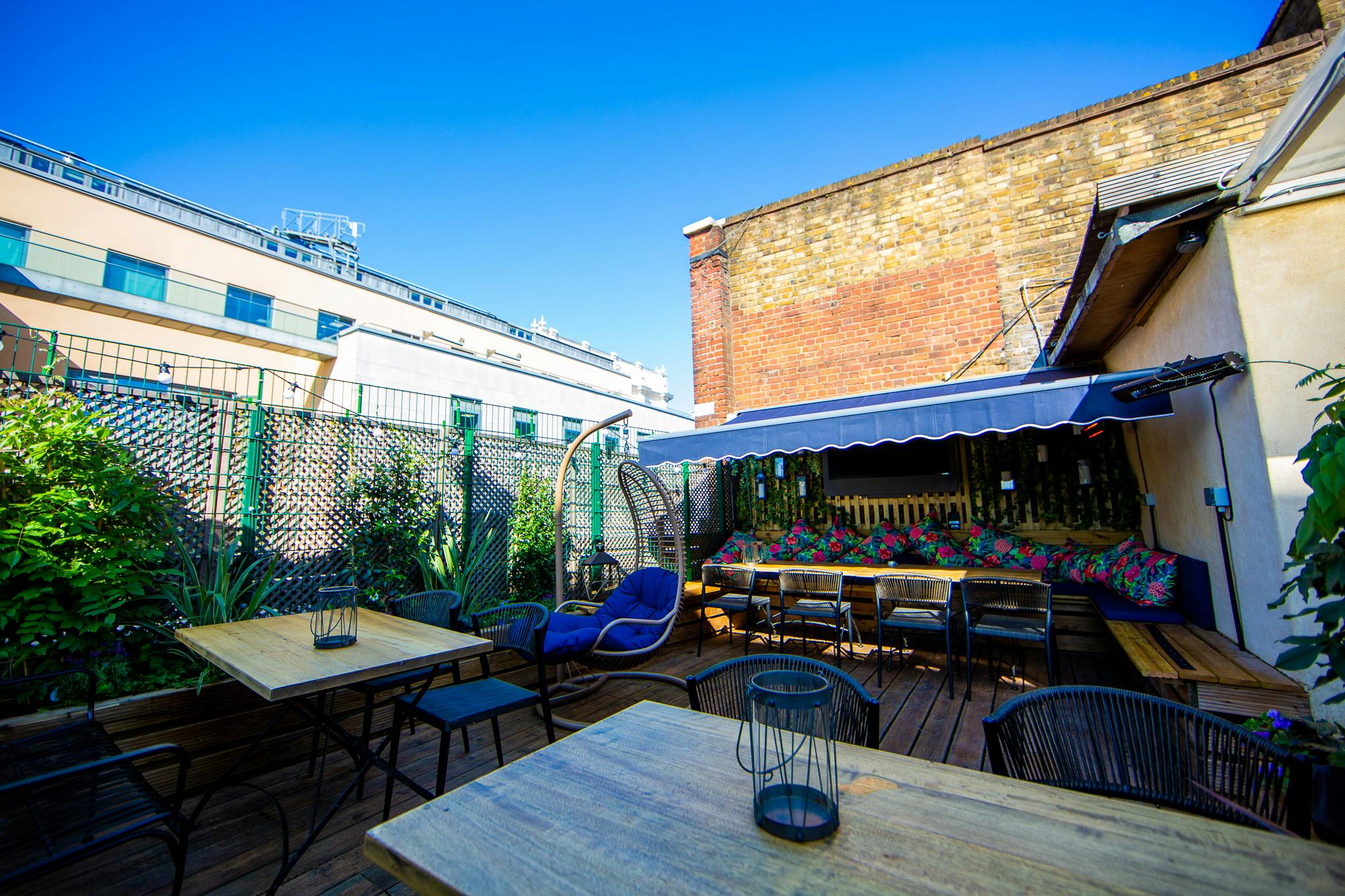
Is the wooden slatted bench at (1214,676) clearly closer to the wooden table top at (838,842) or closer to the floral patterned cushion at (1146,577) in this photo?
the floral patterned cushion at (1146,577)

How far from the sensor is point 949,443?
21.7 ft

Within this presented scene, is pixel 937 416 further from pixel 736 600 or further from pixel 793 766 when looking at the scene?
pixel 793 766

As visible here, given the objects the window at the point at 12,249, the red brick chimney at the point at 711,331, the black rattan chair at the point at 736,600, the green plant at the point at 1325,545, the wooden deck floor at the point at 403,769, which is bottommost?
the wooden deck floor at the point at 403,769

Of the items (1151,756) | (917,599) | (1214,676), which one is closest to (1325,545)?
(1151,756)

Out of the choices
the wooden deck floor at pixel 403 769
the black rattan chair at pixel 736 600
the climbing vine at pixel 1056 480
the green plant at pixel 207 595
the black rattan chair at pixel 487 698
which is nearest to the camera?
the wooden deck floor at pixel 403 769

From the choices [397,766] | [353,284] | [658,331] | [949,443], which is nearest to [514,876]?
[397,766]

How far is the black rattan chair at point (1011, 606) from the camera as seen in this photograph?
3.94 metres

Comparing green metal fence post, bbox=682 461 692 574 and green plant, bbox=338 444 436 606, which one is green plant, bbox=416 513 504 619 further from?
green metal fence post, bbox=682 461 692 574

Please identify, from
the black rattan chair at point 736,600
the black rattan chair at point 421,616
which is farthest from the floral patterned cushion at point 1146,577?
the black rattan chair at point 421,616

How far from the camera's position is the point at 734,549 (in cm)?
723

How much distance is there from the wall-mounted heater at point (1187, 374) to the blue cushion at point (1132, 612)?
5.69 ft

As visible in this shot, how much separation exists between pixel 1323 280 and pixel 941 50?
6199 mm

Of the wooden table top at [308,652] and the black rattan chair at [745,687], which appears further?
the wooden table top at [308,652]

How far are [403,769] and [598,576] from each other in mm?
3650
